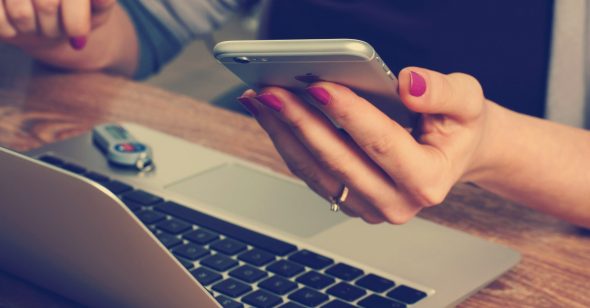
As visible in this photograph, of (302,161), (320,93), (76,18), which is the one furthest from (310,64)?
(76,18)

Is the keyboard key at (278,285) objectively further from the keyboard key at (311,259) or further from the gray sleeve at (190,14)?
the gray sleeve at (190,14)

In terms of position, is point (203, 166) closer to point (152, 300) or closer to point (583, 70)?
point (152, 300)

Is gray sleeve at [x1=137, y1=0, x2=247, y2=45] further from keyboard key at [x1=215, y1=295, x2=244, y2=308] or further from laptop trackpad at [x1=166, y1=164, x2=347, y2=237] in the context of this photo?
keyboard key at [x1=215, y1=295, x2=244, y2=308]

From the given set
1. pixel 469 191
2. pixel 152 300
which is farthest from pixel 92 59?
pixel 152 300

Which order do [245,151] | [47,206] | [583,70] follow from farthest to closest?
[583,70], [245,151], [47,206]

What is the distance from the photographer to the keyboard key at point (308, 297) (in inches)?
23.6

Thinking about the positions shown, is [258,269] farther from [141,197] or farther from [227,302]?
[141,197]

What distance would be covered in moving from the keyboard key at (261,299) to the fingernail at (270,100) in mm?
123

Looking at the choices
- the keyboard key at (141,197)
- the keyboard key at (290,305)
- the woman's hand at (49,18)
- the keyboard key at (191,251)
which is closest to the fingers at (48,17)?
the woman's hand at (49,18)

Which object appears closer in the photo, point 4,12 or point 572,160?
point 572,160

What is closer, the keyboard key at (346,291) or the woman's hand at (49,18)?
the keyboard key at (346,291)

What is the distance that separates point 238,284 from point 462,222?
10.3 inches

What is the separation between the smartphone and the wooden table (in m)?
0.18

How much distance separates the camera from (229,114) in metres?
1.01
